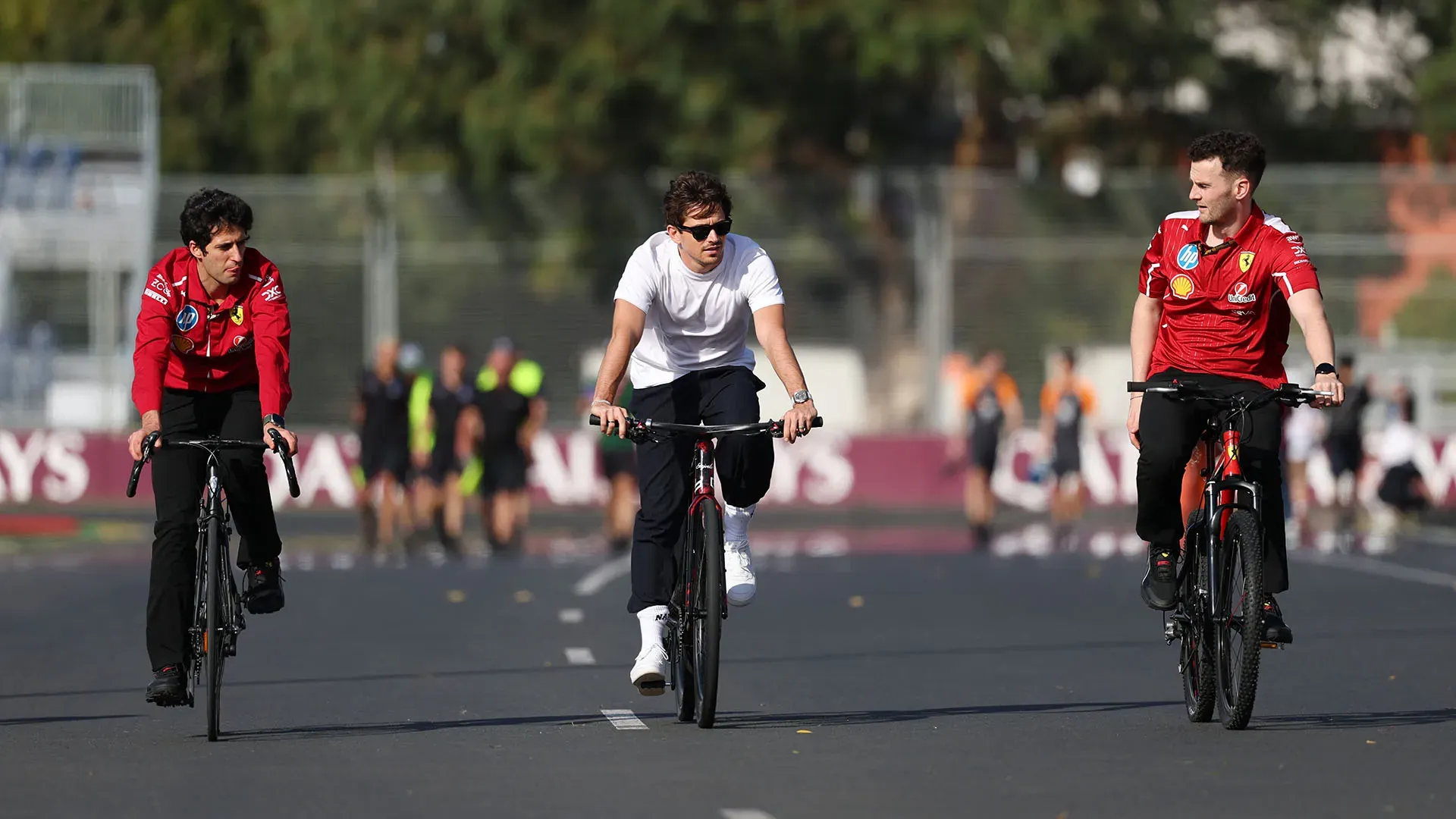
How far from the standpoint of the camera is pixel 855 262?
31.4m

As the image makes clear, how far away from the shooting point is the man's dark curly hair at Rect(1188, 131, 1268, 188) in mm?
9406

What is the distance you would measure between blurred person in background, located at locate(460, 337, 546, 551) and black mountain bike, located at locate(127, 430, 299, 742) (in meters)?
13.7

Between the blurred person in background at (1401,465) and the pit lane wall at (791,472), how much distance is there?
3.02 m

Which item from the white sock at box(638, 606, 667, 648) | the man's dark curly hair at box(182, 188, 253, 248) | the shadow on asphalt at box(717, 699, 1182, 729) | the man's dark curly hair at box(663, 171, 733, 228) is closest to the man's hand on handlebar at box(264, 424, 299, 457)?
the man's dark curly hair at box(182, 188, 253, 248)

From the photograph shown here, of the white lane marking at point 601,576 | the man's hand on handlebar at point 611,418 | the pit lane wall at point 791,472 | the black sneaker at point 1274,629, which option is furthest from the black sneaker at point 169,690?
the pit lane wall at point 791,472

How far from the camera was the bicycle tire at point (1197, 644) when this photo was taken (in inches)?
368

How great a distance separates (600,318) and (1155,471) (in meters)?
22.3

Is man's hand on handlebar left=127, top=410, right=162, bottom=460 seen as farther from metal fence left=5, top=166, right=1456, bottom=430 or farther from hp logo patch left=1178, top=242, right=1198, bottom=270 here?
metal fence left=5, top=166, right=1456, bottom=430

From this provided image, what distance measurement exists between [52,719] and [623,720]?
220cm

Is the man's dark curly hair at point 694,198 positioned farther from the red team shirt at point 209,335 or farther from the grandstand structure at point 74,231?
the grandstand structure at point 74,231

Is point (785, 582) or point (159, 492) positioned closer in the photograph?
point (159, 492)

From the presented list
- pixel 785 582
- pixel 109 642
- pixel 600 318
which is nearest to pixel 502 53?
pixel 600 318

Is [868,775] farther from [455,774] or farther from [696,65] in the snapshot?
[696,65]

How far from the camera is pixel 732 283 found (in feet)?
31.5
